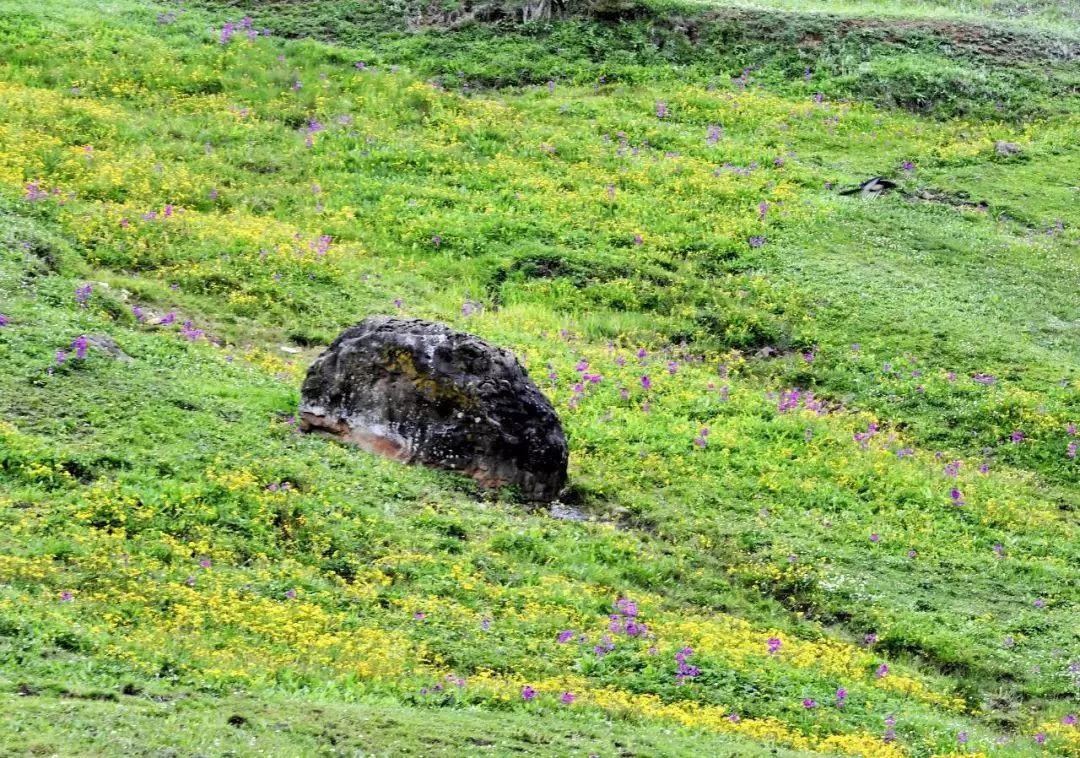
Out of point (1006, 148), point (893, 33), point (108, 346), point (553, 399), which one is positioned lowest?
point (553, 399)

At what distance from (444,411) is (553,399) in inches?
149

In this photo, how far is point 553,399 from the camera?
25031mm

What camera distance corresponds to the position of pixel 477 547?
19.0 m

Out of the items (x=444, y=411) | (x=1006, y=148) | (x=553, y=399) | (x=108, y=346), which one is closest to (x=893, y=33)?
(x=1006, y=148)

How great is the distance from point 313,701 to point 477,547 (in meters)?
5.77

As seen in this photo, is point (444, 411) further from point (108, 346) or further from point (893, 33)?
point (893, 33)

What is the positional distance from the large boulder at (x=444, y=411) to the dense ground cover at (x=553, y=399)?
61 centimetres

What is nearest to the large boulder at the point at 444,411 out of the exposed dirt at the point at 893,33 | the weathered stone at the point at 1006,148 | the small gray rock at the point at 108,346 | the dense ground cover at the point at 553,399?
the dense ground cover at the point at 553,399

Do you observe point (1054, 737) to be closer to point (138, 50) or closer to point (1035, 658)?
point (1035, 658)

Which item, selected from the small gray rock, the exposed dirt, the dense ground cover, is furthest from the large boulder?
the exposed dirt

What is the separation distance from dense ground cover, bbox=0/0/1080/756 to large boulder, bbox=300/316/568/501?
0.61 metres

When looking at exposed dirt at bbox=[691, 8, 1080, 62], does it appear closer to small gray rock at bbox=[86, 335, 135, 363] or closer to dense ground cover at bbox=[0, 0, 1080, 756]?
dense ground cover at bbox=[0, 0, 1080, 756]

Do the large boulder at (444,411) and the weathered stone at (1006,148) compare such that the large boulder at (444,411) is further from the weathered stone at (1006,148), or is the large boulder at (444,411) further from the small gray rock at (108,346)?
the weathered stone at (1006,148)

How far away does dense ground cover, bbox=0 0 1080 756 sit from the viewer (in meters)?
15.1
